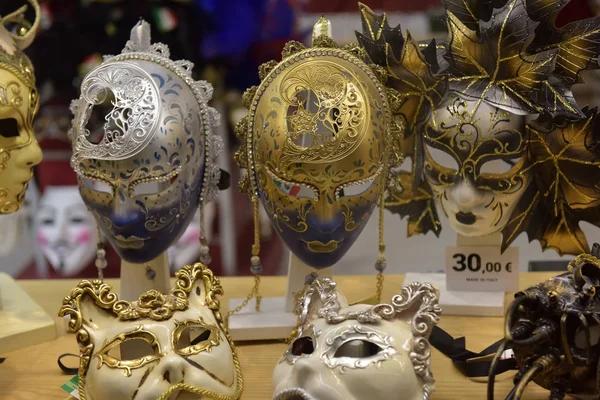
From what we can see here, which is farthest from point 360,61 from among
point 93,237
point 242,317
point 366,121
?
point 93,237

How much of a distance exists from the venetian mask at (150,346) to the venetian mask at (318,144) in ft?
0.90

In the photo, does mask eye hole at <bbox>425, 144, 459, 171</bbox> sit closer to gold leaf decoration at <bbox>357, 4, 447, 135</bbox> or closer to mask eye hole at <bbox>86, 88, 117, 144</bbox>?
gold leaf decoration at <bbox>357, 4, 447, 135</bbox>

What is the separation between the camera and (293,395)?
1.16 m

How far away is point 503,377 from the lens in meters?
1.43

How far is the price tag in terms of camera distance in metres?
1.79

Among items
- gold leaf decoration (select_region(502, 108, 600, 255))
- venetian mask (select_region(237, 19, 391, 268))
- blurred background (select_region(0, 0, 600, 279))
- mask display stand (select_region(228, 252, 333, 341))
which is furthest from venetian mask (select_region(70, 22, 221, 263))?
gold leaf decoration (select_region(502, 108, 600, 255))

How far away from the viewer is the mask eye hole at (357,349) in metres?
1.18

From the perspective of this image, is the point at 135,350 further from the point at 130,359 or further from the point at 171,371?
the point at 171,371

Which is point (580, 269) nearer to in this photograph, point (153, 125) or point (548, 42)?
point (548, 42)

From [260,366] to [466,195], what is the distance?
22.7 inches

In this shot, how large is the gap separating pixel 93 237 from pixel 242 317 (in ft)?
2.53

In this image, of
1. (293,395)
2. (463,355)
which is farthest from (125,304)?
(463,355)

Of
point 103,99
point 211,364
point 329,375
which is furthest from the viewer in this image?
point 103,99

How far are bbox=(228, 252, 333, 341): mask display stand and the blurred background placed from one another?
0.50 metres
